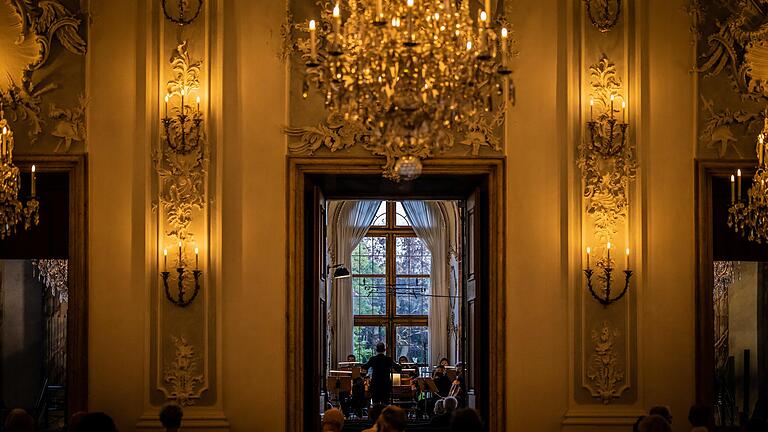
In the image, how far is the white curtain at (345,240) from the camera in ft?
59.4

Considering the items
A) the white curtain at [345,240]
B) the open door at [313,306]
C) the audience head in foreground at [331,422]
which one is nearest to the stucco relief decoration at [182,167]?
the open door at [313,306]

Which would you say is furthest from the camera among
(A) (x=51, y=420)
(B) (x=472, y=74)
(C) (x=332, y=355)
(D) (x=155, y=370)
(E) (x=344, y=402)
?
(C) (x=332, y=355)

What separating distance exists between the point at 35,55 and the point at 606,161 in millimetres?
4517

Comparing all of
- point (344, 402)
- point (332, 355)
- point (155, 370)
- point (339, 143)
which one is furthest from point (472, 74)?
point (332, 355)

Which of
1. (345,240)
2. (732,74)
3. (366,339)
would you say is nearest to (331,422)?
(732,74)

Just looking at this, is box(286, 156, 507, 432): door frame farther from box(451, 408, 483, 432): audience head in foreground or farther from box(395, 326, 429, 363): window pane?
box(395, 326, 429, 363): window pane

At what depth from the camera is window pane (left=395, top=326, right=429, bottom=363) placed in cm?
1859

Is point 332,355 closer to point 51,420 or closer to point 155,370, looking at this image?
Answer: point 51,420

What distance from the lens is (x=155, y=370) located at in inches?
340

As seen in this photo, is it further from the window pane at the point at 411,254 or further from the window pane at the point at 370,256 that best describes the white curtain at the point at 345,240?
the window pane at the point at 411,254

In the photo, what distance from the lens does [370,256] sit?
61.8 feet

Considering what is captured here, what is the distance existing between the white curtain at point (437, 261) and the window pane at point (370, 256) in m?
0.82

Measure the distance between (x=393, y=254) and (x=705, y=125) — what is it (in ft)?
33.8

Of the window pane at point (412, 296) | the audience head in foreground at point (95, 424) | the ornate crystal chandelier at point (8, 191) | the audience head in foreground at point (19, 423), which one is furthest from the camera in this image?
the window pane at point (412, 296)
